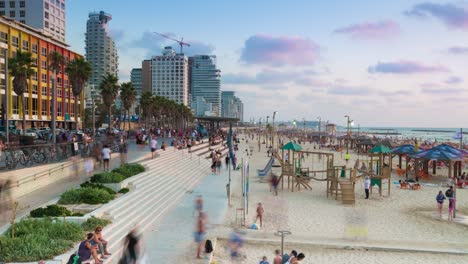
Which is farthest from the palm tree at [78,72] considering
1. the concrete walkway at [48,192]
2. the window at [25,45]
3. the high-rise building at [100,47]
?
the high-rise building at [100,47]

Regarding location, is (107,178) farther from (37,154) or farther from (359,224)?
(359,224)

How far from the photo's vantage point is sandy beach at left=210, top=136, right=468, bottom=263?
12.0 m

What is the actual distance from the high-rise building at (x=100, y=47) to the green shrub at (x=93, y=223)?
177 metres

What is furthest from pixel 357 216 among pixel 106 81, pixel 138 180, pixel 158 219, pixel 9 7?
pixel 9 7

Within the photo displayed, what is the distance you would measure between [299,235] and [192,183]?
39.3 ft

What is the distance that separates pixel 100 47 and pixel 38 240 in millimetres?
191351

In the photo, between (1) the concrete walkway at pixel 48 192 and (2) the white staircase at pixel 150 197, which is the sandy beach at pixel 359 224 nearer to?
(2) the white staircase at pixel 150 197

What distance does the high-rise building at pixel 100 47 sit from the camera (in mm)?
180500

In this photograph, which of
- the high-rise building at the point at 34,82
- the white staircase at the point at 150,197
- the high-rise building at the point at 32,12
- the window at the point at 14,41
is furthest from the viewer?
the high-rise building at the point at 32,12

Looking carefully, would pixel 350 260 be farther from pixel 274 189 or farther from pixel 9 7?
pixel 9 7

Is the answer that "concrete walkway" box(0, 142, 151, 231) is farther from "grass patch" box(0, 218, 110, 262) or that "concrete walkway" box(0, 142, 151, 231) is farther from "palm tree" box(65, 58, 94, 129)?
"palm tree" box(65, 58, 94, 129)

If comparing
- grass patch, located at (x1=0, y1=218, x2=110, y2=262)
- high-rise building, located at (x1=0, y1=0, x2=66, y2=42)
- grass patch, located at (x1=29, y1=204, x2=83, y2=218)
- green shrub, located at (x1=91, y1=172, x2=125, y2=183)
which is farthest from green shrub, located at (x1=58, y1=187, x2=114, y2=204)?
high-rise building, located at (x1=0, y1=0, x2=66, y2=42)

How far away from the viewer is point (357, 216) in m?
17.7

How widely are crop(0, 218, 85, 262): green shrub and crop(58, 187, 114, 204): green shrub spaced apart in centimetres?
257
